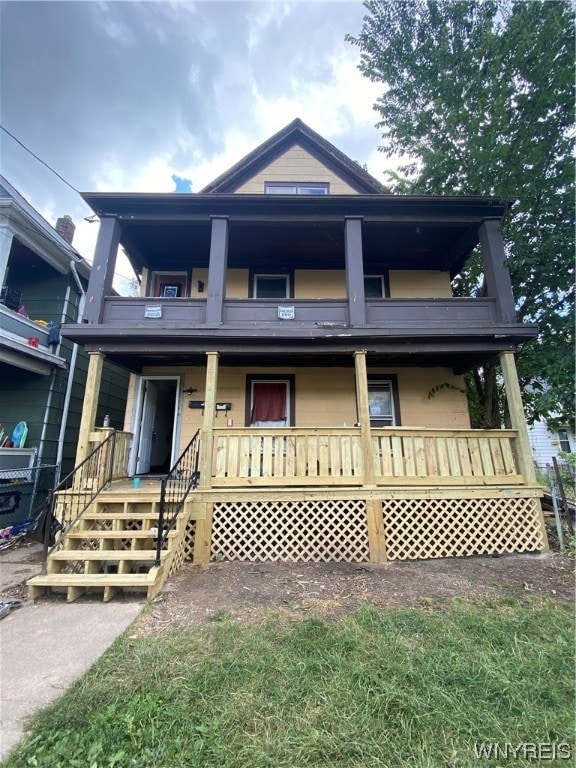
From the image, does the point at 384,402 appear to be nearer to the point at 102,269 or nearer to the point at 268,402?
the point at 268,402

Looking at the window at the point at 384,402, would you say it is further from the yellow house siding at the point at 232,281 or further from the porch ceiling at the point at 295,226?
the yellow house siding at the point at 232,281

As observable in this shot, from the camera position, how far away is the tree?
7.05 meters

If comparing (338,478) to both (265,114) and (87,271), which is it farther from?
(265,114)

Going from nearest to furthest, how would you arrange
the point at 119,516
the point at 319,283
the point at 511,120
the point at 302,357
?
1. the point at 119,516
2. the point at 511,120
3. the point at 302,357
4. the point at 319,283

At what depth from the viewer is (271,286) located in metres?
9.05

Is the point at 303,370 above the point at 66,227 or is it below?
below

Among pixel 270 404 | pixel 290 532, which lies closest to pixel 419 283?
pixel 270 404

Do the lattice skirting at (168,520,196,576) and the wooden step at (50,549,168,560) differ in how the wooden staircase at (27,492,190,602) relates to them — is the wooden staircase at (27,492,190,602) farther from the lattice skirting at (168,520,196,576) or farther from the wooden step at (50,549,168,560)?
the lattice skirting at (168,520,196,576)

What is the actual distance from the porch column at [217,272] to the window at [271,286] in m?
2.02

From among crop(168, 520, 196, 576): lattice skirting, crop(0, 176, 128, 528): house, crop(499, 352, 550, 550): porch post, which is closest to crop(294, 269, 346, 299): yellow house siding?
crop(499, 352, 550, 550): porch post

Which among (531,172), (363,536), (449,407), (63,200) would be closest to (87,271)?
Result: (63,200)

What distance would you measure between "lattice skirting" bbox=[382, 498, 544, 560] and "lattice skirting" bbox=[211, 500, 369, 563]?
564 millimetres

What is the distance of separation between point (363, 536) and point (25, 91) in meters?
13.8

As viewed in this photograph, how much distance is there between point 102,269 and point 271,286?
4.06 metres
